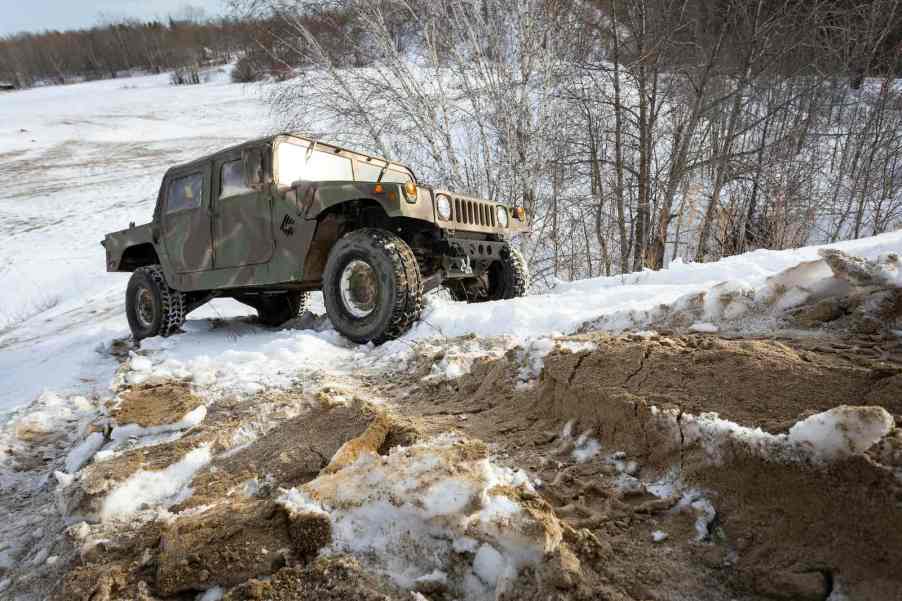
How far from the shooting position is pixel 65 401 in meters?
3.43

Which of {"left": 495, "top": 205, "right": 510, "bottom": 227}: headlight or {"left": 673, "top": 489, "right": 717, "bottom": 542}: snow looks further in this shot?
{"left": 495, "top": 205, "right": 510, "bottom": 227}: headlight

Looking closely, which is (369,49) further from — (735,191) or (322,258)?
(735,191)

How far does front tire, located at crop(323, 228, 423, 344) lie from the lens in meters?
3.71

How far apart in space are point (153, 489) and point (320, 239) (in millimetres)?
2601

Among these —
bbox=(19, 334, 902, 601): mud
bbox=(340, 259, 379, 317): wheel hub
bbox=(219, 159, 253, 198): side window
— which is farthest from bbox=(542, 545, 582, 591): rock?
bbox=(219, 159, 253, 198): side window

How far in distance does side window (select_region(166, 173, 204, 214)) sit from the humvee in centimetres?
2

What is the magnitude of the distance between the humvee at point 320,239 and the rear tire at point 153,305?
0.01 m

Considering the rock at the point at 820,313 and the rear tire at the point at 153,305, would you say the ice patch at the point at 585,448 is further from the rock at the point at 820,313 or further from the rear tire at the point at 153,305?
the rear tire at the point at 153,305

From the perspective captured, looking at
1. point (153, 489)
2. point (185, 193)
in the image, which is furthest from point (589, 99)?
point (153, 489)

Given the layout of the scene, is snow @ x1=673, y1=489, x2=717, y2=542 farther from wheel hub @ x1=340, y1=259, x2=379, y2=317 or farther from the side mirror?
the side mirror

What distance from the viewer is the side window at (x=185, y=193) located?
4.95 m

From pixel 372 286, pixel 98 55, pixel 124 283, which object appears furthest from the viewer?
pixel 98 55

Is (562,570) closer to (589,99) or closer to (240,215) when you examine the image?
(240,215)

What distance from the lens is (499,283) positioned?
16.6ft
